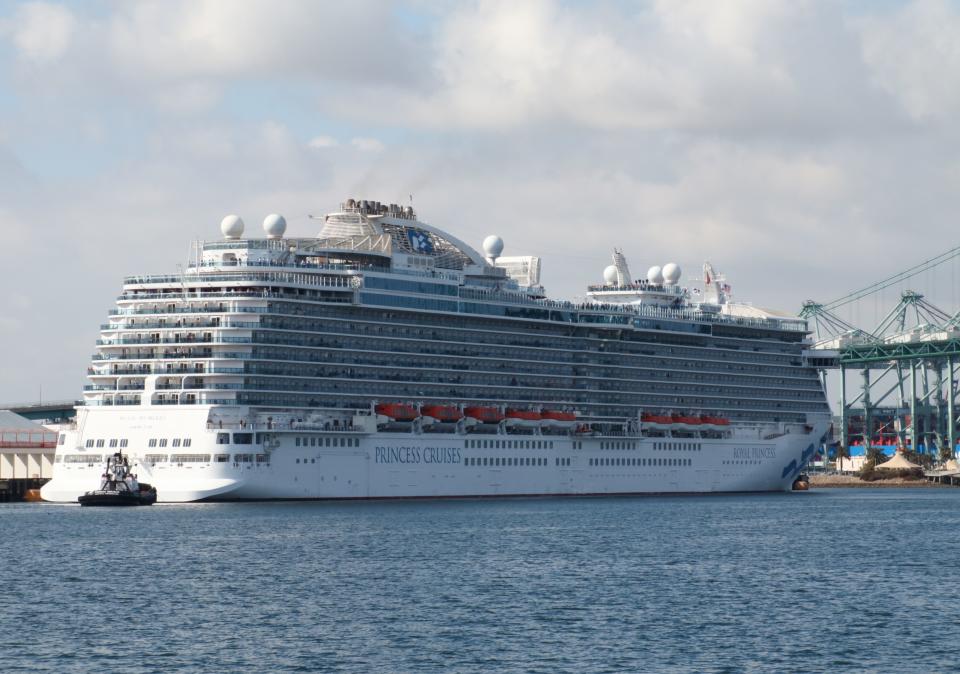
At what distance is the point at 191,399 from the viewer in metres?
90.4

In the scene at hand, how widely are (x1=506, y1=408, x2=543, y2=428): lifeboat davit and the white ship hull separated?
2.82 ft

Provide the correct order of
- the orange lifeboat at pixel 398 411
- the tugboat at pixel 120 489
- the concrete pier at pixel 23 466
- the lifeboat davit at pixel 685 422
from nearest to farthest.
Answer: the tugboat at pixel 120 489
the orange lifeboat at pixel 398 411
the concrete pier at pixel 23 466
the lifeboat davit at pixel 685 422

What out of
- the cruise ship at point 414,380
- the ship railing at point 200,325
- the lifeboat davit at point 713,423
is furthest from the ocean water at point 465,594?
the lifeboat davit at point 713,423

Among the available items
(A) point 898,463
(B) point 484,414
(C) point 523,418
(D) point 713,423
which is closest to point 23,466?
(B) point 484,414

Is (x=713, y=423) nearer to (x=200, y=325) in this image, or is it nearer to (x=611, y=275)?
(x=611, y=275)

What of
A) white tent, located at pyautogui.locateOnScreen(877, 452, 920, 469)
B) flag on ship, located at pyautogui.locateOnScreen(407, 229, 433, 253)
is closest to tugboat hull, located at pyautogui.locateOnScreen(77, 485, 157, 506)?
flag on ship, located at pyautogui.locateOnScreen(407, 229, 433, 253)

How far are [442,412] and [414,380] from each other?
2633 mm

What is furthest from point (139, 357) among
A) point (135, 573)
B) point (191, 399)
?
point (135, 573)

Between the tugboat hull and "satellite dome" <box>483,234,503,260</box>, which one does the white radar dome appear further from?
the tugboat hull

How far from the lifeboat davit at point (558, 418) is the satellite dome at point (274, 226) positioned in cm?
2251

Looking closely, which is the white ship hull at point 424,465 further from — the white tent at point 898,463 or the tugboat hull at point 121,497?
the white tent at point 898,463

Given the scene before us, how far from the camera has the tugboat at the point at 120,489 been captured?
87375 millimetres

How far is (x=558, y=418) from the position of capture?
109875 millimetres

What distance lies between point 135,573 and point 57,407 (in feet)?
323
